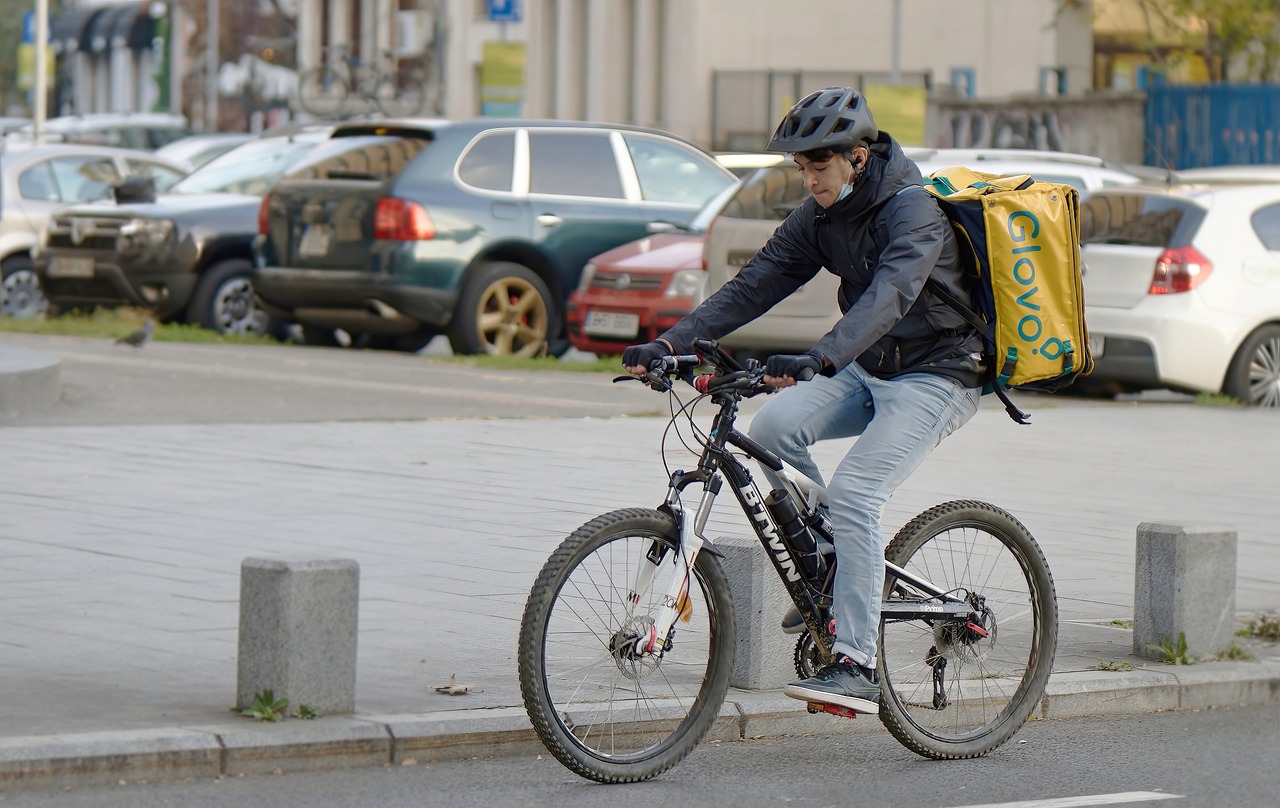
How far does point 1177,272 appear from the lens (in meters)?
14.7

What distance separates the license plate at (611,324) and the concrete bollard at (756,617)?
30.6ft

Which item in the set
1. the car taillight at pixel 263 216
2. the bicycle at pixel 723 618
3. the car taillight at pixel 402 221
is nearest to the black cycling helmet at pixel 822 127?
the bicycle at pixel 723 618

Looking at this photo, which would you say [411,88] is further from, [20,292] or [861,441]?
[861,441]

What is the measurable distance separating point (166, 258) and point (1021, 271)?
1299 cm

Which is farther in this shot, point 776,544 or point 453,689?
point 453,689

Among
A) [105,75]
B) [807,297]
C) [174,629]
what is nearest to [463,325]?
[807,297]

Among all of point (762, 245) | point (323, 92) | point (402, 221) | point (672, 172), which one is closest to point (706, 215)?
point (672, 172)

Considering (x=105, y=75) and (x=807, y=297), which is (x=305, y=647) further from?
(x=105, y=75)

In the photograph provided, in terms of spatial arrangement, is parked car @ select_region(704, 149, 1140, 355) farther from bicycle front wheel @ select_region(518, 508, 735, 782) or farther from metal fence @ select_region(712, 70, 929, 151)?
metal fence @ select_region(712, 70, 929, 151)

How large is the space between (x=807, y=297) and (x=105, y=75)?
67950mm

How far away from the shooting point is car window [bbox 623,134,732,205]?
17547 millimetres

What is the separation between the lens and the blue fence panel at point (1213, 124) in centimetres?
2934

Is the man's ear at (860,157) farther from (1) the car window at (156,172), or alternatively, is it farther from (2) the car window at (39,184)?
(1) the car window at (156,172)

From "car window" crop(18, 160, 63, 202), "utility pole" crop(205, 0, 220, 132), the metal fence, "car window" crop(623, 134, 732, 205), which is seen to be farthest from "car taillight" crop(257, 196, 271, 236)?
"utility pole" crop(205, 0, 220, 132)
